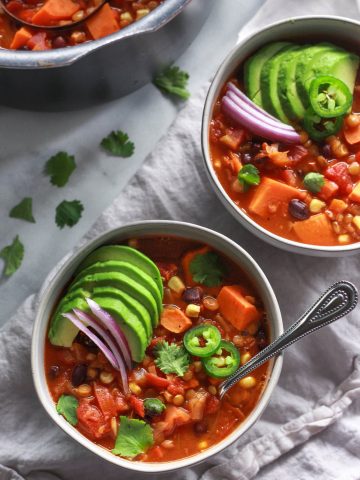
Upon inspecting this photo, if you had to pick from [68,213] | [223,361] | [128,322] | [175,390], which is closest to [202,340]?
[223,361]

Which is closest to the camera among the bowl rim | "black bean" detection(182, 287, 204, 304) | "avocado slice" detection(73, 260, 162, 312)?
the bowl rim

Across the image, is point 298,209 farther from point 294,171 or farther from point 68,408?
point 68,408

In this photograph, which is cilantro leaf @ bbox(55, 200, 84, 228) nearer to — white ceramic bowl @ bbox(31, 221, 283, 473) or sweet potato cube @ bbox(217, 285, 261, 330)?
white ceramic bowl @ bbox(31, 221, 283, 473)

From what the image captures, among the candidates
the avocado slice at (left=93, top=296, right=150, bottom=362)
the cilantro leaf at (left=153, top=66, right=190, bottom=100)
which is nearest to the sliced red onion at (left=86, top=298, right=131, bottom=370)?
the avocado slice at (left=93, top=296, right=150, bottom=362)

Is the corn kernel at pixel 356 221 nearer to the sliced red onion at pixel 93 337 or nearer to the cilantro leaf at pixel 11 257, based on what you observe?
the sliced red onion at pixel 93 337

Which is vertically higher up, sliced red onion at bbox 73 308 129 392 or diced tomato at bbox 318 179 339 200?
diced tomato at bbox 318 179 339 200

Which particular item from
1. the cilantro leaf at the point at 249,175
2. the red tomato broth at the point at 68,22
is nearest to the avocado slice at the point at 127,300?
the cilantro leaf at the point at 249,175
